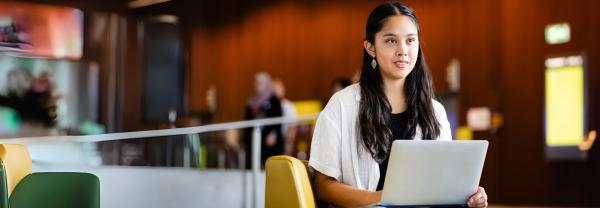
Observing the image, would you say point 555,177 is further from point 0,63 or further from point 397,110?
point 397,110

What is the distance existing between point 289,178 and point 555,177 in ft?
22.3

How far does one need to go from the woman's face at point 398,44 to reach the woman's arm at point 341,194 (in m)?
0.43

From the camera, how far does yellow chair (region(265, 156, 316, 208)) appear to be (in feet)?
9.73

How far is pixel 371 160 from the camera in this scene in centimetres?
304

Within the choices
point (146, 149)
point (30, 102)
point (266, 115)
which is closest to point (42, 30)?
point (30, 102)

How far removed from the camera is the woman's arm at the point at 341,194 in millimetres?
2887

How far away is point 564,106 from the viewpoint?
9.02m

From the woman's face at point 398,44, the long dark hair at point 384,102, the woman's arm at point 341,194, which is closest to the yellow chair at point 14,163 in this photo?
the woman's arm at point 341,194

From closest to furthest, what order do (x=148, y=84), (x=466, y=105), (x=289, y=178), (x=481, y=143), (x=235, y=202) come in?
(x=481, y=143) < (x=289, y=178) < (x=235, y=202) < (x=466, y=105) < (x=148, y=84)

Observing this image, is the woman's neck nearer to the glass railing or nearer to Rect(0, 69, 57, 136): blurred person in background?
the glass railing

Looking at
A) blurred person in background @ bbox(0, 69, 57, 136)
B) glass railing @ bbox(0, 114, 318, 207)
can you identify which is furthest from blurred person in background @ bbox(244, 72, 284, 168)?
blurred person in background @ bbox(0, 69, 57, 136)

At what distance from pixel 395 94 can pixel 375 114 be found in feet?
0.46

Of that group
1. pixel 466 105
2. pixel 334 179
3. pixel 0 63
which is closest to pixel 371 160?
pixel 334 179

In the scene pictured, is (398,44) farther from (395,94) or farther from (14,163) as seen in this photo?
(14,163)
